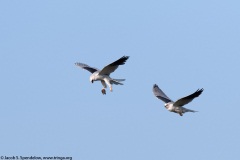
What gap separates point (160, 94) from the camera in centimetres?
4125

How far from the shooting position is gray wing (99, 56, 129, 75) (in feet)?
123

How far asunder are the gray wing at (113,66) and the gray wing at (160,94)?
11.5ft

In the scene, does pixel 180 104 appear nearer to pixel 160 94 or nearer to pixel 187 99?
pixel 187 99

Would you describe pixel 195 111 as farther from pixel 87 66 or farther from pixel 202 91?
pixel 87 66

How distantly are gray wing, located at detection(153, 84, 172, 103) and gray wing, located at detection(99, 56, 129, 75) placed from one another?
3516mm

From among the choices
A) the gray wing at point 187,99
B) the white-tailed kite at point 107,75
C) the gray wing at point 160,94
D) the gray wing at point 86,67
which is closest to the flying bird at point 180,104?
the gray wing at point 187,99

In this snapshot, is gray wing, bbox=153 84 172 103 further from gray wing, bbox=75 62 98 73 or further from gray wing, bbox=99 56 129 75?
gray wing, bbox=75 62 98 73

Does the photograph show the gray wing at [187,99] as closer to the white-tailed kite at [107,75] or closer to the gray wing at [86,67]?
the white-tailed kite at [107,75]

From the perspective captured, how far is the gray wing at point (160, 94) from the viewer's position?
40.1 m

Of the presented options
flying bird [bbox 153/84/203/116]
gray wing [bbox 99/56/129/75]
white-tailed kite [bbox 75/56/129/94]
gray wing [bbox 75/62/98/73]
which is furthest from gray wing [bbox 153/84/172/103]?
gray wing [bbox 75/62/98/73]

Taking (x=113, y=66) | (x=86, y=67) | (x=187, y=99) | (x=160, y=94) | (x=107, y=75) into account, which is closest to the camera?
(x=187, y=99)

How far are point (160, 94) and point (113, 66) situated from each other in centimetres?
431

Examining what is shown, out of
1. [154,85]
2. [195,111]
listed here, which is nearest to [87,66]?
[154,85]

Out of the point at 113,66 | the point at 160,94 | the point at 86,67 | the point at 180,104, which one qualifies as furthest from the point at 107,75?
the point at 86,67
